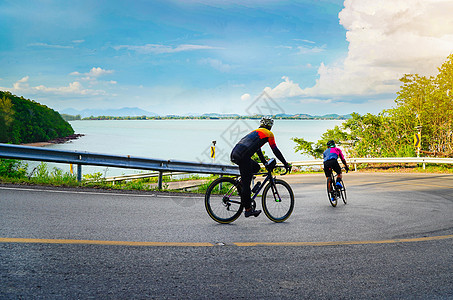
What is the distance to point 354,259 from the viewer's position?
4.95m

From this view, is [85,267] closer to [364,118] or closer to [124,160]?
[124,160]

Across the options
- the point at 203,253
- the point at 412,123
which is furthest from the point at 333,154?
the point at 412,123

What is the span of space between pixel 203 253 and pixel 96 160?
23.5 ft

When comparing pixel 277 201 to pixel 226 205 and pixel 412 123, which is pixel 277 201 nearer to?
pixel 226 205

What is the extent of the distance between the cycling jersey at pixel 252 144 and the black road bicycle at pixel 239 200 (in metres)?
0.44

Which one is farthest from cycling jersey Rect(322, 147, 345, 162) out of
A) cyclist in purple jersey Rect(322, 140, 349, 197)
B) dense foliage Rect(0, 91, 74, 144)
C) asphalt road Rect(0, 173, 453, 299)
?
dense foliage Rect(0, 91, 74, 144)

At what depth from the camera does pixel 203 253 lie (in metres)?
4.86

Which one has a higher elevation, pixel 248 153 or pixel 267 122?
pixel 267 122

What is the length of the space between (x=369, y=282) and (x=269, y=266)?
114 cm

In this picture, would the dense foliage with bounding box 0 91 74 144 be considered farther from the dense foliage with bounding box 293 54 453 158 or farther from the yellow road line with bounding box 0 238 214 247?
the yellow road line with bounding box 0 238 214 247

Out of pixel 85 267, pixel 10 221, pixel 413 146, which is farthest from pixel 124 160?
pixel 413 146

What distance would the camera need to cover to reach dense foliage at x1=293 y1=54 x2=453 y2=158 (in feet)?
88.2

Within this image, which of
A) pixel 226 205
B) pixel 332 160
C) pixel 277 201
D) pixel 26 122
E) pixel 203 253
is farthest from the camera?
pixel 26 122

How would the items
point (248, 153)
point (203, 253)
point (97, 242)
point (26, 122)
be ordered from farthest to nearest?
1. point (26, 122)
2. point (248, 153)
3. point (97, 242)
4. point (203, 253)
